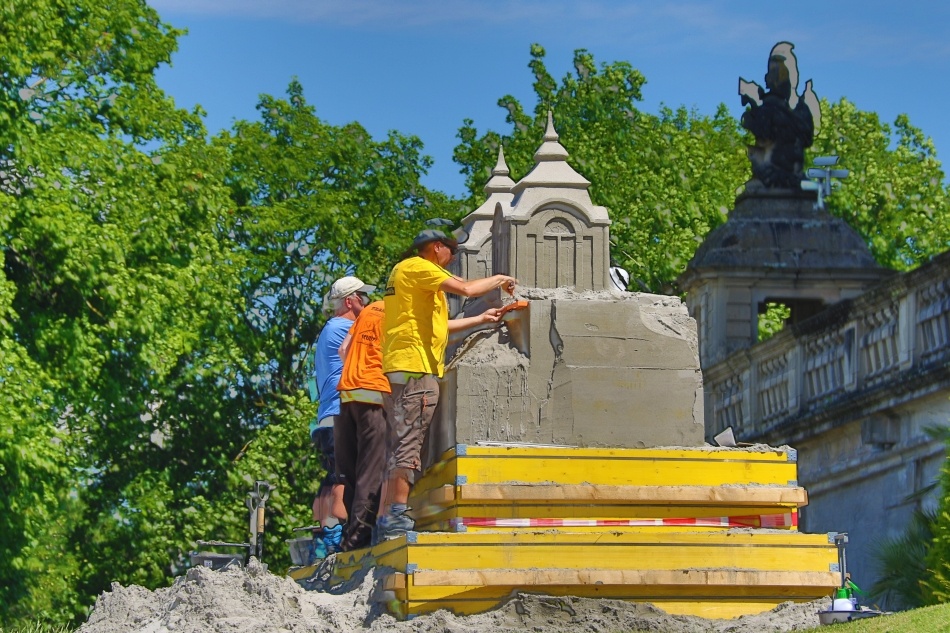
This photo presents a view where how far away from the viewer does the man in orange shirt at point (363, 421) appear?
38.9 ft

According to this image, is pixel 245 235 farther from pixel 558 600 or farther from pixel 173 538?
pixel 558 600

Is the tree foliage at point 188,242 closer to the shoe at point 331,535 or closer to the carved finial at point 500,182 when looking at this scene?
the carved finial at point 500,182

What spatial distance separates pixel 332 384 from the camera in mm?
12930

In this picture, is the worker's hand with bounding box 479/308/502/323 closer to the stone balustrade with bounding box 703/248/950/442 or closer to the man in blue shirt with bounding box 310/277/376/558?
the man in blue shirt with bounding box 310/277/376/558

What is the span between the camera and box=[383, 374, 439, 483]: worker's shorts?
11133 millimetres

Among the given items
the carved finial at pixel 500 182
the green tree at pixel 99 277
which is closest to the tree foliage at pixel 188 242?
the green tree at pixel 99 277

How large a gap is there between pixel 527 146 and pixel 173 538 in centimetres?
1112

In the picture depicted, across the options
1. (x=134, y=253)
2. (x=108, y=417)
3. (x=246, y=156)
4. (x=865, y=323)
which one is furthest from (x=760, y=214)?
(x=246, y=156)

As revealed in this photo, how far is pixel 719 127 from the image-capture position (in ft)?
146

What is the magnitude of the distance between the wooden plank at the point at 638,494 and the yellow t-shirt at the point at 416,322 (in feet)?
2.95

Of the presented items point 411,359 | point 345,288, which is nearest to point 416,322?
point 411,359

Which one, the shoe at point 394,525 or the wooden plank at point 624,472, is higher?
the wooden plank at point 624,472

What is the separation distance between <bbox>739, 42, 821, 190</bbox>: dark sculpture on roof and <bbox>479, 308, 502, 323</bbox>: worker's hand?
1381cm

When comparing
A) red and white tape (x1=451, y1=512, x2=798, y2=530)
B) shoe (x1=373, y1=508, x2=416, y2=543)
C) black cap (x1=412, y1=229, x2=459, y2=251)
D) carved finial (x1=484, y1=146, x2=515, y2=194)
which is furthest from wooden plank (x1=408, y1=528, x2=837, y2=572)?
carved finial (x1=484, y1=146, x2=515, y2=194)
